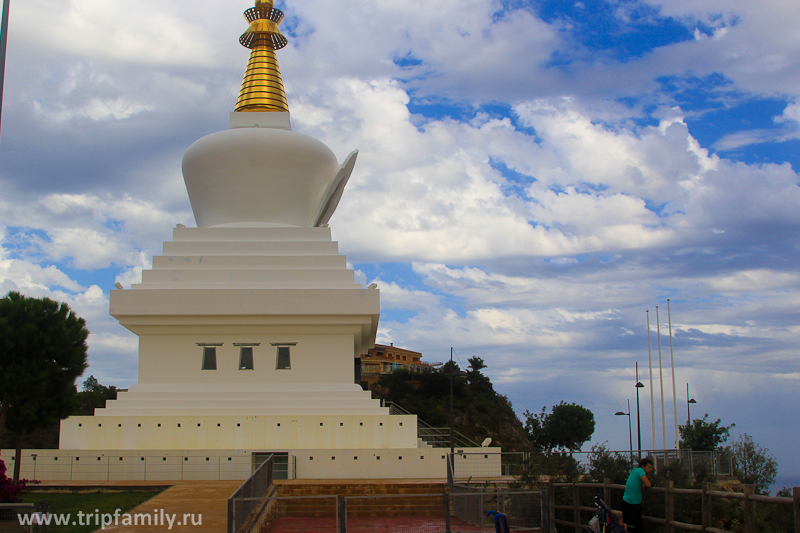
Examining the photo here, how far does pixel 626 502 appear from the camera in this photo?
9.70 m

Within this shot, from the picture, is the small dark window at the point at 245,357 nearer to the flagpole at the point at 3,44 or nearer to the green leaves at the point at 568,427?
the flagpole at the point at 3,44

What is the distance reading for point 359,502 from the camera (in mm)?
14500

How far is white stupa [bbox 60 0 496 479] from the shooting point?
19344mm

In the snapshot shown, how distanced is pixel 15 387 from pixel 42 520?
29.9 feet

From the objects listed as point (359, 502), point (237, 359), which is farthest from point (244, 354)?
point (359, 502)

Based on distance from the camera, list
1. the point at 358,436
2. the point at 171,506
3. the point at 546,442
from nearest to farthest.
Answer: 1. the point at 171,506
2. the point at 358,436
3. the point at 546,442

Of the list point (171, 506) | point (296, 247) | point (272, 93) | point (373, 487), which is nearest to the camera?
point (171, 506)

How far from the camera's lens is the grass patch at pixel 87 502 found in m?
11.4

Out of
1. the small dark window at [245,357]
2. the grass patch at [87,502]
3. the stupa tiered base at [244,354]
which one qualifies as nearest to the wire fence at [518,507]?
the grass patch at [87,502]

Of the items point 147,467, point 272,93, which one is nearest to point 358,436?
point 147,467

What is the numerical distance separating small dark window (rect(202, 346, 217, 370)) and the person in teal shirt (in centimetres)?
1455

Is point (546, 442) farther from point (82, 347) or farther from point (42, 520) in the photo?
point (42, 520)

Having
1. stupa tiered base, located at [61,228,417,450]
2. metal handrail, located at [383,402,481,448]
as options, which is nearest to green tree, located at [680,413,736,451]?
metal handrail, located at [383,402,481,448]

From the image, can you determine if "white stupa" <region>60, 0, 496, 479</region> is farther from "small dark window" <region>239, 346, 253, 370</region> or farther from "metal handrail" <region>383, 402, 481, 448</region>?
"metal handrail" <region>383, 402, 481, 448</region>
